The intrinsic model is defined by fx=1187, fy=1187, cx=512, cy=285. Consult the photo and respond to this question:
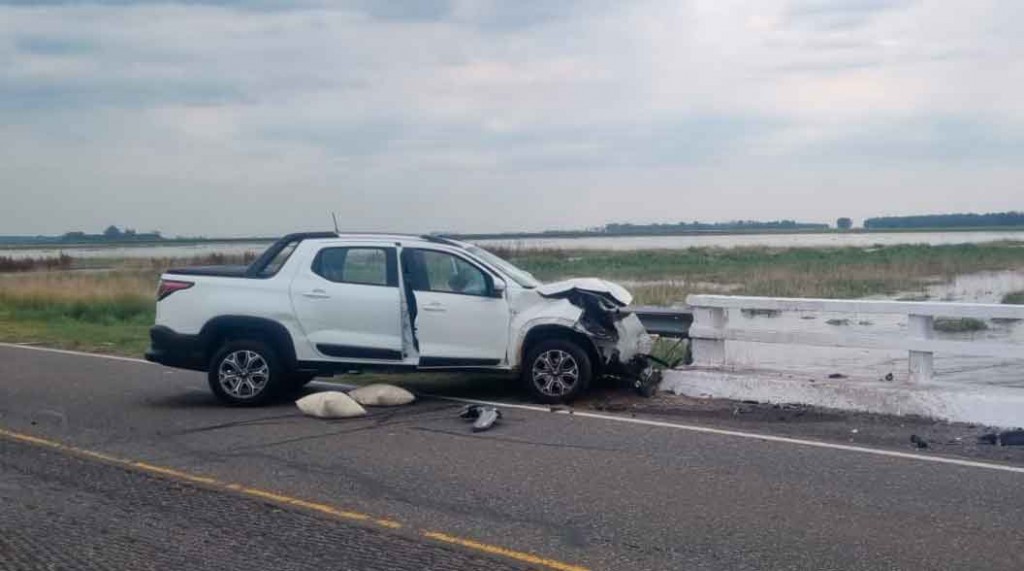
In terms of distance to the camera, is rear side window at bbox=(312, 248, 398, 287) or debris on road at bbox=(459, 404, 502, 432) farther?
rear side window at bbox=(312, 248, 398, 287)

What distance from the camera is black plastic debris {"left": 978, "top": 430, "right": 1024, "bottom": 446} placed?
986 centimetres

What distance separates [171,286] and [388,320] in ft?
7.99

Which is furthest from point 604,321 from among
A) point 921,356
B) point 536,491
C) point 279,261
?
point 536,491

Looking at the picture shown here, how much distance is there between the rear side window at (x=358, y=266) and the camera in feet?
41.2

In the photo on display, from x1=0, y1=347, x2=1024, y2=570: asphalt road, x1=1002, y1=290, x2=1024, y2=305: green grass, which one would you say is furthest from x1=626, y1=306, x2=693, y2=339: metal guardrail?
x1=1002, y1=290, x2=1024, y2=305: green grass

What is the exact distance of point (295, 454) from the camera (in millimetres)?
9773

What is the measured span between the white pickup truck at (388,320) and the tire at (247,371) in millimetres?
10

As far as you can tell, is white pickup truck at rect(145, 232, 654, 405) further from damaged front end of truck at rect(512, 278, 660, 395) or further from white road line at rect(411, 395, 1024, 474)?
white road line at rect(411, 395, 1024, 474)

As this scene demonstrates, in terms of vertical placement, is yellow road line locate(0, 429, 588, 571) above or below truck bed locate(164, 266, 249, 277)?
below

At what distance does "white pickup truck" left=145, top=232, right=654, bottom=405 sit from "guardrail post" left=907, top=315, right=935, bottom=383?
9.22 ft

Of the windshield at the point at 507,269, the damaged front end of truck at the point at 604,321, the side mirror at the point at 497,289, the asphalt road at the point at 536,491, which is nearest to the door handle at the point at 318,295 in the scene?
the asphalt road at the point at 536,491

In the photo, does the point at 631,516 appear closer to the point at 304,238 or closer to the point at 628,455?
the point at 628,455

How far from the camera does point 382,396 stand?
12320 millimetres

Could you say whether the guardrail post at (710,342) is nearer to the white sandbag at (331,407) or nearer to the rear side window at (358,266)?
the rear side window at (358,266)
